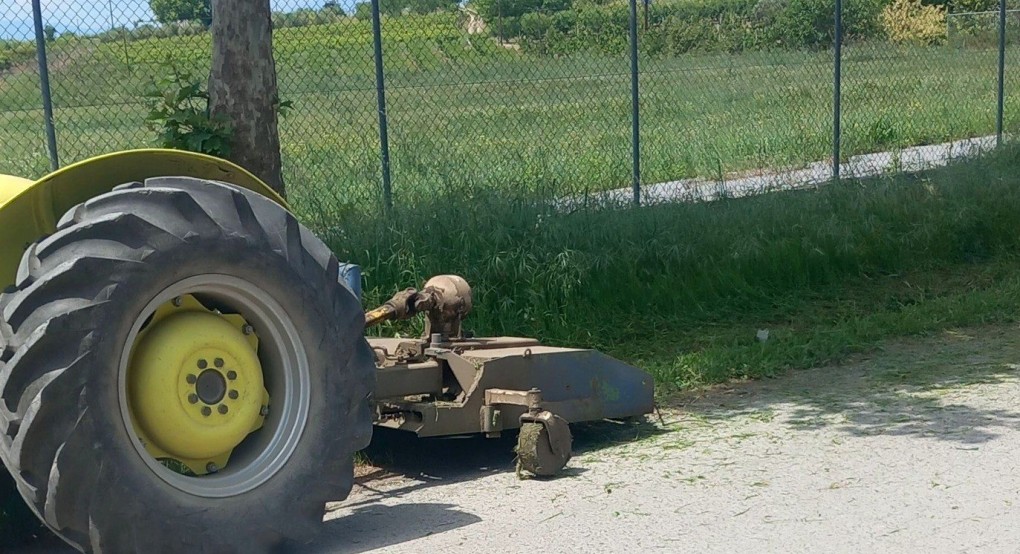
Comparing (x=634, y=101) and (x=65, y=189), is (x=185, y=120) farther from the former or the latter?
(x=634, y=101)

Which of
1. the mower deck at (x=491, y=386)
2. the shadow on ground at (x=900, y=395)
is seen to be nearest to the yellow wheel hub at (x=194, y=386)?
the mower deck at (x=491, y=386)

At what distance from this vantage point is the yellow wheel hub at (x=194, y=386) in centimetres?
412

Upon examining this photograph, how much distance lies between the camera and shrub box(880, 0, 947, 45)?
1462cm

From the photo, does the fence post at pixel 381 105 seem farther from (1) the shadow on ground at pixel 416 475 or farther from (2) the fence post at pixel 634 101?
(1) the shadow on ground at pixel 416 475

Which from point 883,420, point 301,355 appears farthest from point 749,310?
point 301,355

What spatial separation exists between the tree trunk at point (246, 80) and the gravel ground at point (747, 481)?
2094 mm

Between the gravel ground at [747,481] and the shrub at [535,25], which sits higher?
the shrub at [535,25]

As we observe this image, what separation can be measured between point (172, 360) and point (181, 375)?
0.06 metres

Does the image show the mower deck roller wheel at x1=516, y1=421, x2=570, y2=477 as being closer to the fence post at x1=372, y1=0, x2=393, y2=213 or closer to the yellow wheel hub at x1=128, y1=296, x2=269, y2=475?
the yellow wheel hub at x1=128, y1=296, x2=269, y2=475

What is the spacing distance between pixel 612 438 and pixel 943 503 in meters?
1.67

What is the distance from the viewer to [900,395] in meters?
6.51

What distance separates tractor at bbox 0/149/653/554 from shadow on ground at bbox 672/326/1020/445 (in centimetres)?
241

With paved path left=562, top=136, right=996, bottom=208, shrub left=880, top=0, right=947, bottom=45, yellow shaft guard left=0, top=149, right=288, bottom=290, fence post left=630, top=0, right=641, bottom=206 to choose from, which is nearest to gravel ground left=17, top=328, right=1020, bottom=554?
yellow shaft guard left=0, top=149, right=288, bottom=290

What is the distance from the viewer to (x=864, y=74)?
44.7ft
